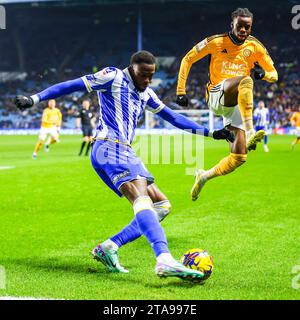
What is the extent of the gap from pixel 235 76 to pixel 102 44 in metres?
49.8

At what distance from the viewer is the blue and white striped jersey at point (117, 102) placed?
6504mm

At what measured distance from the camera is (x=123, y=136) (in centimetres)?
666

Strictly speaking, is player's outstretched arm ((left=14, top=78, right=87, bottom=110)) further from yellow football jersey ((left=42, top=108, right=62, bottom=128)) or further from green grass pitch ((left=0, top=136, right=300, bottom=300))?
yellow football jersey ((left=42, top=108, right=62, bottom=128))

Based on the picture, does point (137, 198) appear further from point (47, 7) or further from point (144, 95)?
point (47, 7)

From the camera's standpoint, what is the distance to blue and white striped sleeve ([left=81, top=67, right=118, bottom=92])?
6402 millimetres

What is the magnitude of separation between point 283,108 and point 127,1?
561 inches

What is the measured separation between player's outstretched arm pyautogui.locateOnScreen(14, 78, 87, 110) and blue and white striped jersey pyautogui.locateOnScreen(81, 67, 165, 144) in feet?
0.45

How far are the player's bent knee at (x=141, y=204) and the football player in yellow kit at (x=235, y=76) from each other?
2342 millimetres

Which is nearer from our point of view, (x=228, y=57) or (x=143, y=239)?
(x=228, y=57)

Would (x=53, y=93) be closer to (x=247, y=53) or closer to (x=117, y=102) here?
(x=117, y=102)

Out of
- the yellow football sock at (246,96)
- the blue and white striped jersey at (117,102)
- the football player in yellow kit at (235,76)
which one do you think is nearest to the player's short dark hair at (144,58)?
the blue and white striped jersey at (117,102)

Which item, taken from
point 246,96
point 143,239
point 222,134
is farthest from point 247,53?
point 143,239

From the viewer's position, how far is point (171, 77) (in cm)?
5300

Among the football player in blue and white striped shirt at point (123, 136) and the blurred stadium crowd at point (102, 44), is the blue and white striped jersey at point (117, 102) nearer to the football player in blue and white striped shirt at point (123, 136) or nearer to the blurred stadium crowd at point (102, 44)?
the football player in blue and white striped shirt at point (123, 136)
